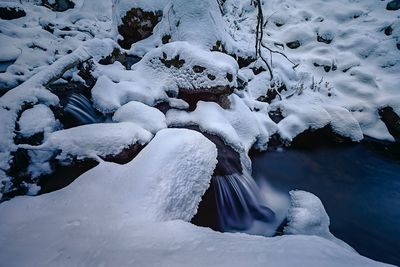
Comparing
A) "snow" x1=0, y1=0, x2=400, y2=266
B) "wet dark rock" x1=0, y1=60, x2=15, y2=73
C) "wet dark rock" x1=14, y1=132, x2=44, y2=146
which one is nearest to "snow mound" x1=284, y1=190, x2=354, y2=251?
"snow" x1=0, y1=0, x2=400, y2=266

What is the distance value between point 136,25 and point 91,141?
3612 millimetres

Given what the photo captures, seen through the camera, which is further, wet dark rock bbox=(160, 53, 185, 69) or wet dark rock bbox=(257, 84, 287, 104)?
wet dark rock bbox=(257, 84, 287, 104)

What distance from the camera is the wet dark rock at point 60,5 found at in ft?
24.2

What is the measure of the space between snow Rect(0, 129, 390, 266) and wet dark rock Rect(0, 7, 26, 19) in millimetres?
5837

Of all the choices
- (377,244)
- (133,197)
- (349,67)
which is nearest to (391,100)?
(349,67)

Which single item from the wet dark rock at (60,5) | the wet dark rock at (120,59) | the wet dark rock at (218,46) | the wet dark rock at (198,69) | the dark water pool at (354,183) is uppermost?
the wet dark rock at (60,5)

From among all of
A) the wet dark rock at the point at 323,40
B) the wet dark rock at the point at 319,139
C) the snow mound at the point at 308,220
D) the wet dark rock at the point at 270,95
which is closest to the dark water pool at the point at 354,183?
the wet dark rock at the point at 319,139

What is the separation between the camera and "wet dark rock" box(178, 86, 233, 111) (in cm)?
350

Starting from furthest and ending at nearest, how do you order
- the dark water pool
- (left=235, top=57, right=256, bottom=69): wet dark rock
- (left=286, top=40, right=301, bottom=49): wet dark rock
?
1. (left=286, top=40, right=301, bottom=49): wet dark rock
2. (left=235, top=57, right=256, bottom=69): wet dark rock
3. the dark water pool

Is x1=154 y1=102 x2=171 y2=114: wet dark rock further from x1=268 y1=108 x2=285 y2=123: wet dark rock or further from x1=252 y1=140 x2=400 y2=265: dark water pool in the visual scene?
x1=268 y1=108 x2=285 y2=123: wet dark rock

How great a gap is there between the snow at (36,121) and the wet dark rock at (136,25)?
10.3 ft

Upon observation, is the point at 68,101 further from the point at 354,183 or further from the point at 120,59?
the point at 354,183

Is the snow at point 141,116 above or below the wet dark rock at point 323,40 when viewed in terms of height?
below

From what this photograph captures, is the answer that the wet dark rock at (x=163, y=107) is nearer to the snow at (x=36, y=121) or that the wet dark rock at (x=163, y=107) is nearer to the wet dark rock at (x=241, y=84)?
the snow at (x=36, y=121)
